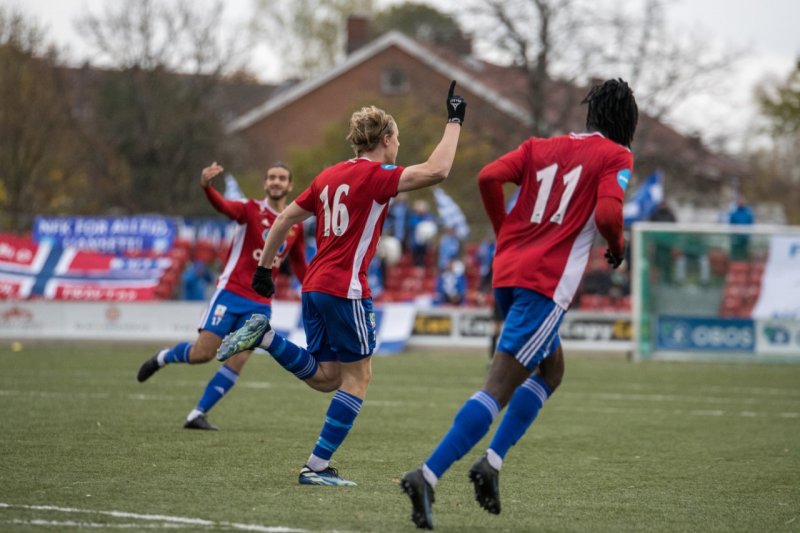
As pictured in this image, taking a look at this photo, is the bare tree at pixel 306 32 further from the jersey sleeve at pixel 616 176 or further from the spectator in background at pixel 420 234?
the jersey sleeve at pixel 616 176

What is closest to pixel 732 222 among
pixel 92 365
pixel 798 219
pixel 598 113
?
pixel 92 365

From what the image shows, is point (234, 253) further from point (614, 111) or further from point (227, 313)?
point (614, 111)

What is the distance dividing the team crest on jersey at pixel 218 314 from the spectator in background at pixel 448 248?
14296 mm

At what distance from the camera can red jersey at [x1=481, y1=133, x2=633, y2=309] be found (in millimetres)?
5770

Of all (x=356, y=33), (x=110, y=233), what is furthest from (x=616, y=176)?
(x=356, y=33)

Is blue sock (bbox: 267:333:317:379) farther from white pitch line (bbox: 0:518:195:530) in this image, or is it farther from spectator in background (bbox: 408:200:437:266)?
spectator in background (bbox: 408:200:437:266)

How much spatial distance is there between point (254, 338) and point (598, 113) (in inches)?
88.7

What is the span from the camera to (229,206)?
970cm

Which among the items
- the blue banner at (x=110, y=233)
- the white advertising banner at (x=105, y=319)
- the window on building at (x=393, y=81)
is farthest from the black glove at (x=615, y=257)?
the window on building at (x=393, y=81)

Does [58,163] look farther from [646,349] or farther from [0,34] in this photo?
[646,349]

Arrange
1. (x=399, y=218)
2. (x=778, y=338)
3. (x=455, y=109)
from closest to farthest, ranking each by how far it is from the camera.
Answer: (x=455, y=109) → (x=778, y=338) → (x=399, y=218)

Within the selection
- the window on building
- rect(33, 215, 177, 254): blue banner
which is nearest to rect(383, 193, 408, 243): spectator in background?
rect(33, 215, 177, 254): blue banner

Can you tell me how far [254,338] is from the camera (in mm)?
6656

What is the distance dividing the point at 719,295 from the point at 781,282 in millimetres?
1020
